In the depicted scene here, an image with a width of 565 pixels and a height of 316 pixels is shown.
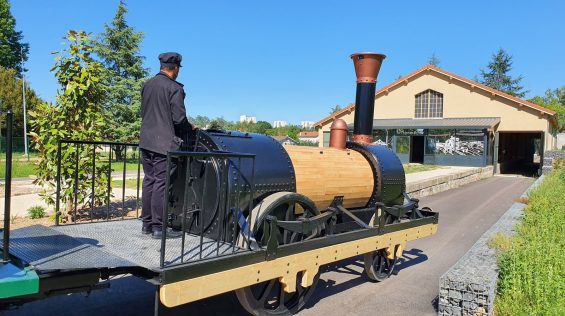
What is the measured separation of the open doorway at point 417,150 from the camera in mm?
32094

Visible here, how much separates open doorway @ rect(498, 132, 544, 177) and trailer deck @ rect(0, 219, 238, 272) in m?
32.7

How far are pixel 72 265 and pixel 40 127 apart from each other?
618 cm

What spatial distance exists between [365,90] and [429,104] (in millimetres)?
27844

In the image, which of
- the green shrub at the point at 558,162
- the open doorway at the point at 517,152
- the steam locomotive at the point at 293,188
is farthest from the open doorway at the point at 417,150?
the steam locomotive at the point at 293,188

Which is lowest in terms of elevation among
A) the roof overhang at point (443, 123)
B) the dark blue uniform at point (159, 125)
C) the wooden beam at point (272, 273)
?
the wooden beam at point (272, 273)

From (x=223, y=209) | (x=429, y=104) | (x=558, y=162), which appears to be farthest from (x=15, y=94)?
(x=223, y=209)

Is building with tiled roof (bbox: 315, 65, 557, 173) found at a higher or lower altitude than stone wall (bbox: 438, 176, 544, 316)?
higher

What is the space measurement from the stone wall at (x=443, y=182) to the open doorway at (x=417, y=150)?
17.9 ft

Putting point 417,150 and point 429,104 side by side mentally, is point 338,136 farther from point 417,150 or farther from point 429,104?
point 429,104

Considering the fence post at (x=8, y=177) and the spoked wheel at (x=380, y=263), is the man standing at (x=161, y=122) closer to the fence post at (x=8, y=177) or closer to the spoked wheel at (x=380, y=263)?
the fence post at (x=8, y=177)

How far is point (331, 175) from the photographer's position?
5.36 meters

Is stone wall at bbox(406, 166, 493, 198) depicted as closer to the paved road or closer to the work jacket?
the paved road

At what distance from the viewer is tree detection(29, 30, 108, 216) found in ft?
26.1

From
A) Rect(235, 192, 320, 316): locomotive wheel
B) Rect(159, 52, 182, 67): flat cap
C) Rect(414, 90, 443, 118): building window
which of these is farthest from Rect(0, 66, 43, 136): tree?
Rect(235, 192, 320, 316): locomotive wheel
